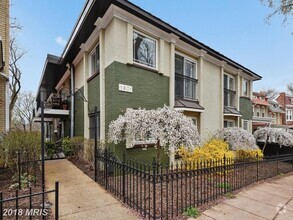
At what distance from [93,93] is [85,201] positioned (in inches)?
228

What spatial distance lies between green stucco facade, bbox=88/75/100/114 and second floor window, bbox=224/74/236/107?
30.2 feet

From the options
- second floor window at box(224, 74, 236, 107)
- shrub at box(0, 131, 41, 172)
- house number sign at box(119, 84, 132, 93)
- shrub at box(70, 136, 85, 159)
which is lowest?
shrub at box(70, 136, 85, 159)

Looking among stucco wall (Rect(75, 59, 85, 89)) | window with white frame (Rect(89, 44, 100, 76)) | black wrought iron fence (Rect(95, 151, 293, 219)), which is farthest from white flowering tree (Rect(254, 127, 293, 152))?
stucco wall (Rect(75, 59, 85, 89))

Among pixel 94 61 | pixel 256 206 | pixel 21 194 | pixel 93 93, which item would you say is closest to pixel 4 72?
pixel 93 93

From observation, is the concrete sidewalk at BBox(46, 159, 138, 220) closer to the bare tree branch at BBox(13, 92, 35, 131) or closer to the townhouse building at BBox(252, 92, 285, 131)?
the townhouse building at BBox(252, 92, 285, 131)

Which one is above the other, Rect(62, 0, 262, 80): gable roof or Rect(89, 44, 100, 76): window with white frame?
Rect(62, 0, 262, 80): gable roof

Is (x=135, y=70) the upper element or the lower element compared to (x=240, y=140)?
upper

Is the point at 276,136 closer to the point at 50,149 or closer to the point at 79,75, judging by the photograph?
the point at 79,75

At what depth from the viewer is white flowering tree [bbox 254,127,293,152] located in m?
12.0

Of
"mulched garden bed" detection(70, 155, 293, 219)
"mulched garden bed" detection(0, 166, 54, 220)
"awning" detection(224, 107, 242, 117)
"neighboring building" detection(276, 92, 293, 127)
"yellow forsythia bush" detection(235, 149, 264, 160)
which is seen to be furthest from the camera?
"neighboring building" detection(276, 92, 293, 127)

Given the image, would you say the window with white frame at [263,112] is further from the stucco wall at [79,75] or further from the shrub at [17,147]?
the shrub at [17,147]

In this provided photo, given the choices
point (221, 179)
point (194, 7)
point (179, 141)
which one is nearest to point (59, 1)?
point (194, 7)

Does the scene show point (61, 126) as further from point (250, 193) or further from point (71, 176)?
point (250, 193)

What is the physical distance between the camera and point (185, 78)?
34.4ft
